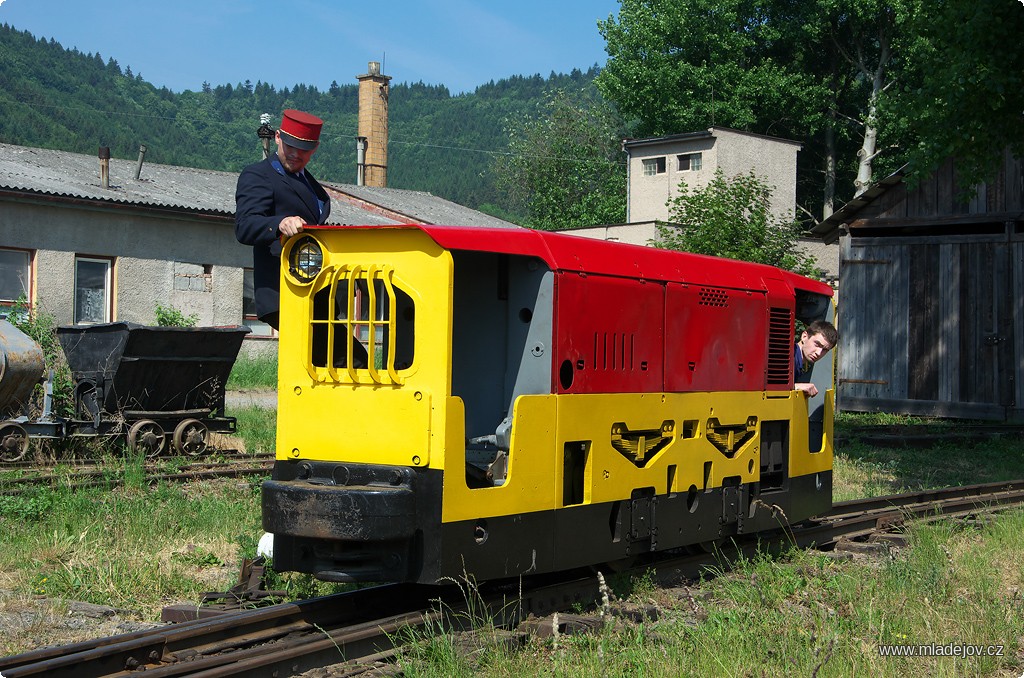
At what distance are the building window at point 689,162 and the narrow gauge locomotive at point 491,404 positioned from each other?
31.4 m

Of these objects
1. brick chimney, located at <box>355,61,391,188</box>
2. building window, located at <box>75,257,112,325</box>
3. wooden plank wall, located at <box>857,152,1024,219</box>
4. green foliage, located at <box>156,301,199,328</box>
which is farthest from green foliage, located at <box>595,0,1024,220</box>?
building window, located at <box>75,257,112,325</box>

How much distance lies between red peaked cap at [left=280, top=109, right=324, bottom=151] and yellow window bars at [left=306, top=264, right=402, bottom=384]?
1.10 metres

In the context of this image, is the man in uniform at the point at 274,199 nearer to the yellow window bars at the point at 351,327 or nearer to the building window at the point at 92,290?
the yellow window bars at the point at 351,327

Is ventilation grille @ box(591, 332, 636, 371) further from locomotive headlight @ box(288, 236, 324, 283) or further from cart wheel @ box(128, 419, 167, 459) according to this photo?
cart wheel @ box(128, 419, 167, 459)

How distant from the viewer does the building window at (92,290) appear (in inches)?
A: 992

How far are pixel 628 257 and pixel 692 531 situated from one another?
2088 mm

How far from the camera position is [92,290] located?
25.5 metres

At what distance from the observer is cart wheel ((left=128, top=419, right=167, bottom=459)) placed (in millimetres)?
14482

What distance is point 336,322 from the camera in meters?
6.17

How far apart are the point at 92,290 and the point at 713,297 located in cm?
2094

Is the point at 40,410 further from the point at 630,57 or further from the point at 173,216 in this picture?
the point at 630,57

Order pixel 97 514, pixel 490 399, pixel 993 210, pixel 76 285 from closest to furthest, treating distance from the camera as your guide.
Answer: pixel 490 399
pixel 97 514
pixel 993 210
pixel 76 285

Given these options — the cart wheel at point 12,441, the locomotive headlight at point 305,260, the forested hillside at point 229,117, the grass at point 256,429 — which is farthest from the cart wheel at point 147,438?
the forested hillside at point 229,117

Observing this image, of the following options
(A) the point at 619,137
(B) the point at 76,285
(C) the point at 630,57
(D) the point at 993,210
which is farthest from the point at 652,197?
(A) the point at 619,137
